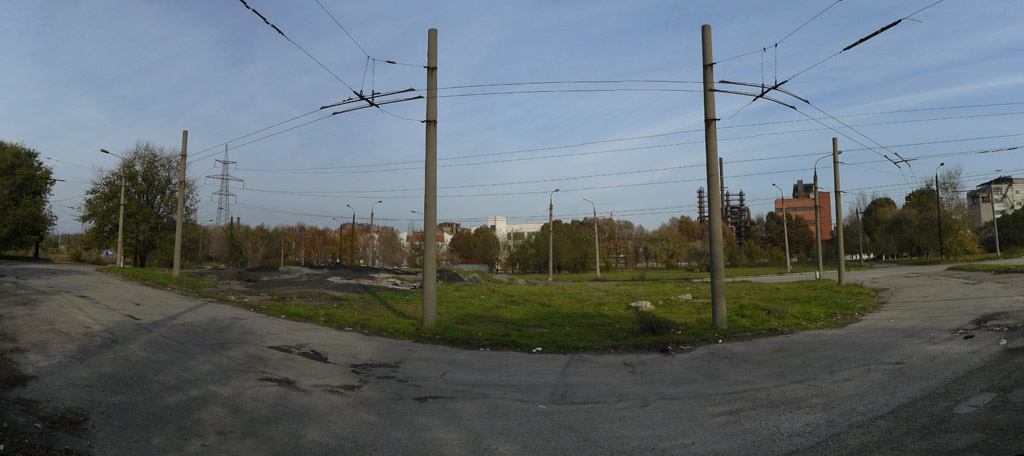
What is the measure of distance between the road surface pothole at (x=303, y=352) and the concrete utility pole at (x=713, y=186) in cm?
957

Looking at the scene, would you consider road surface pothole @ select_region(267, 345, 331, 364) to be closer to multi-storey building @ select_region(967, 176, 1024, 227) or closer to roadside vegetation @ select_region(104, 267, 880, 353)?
roadside vegetation @ select_region(104, 267, 880, 353)

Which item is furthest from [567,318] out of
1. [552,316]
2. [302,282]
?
[302,282]

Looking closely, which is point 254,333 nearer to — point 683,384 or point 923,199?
Result: point 683,384

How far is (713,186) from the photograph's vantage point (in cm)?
1327

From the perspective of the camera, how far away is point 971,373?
7.01 metres

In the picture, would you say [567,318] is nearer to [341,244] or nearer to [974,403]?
[974,403]

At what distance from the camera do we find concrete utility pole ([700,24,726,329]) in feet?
43.4

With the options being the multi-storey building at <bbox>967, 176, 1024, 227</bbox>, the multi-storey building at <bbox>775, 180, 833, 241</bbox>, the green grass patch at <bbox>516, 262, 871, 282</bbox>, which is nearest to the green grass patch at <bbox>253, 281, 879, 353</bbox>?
the green grass patch at <bbox>516, 262, 871, 282</bbox>

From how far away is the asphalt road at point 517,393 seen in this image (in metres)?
5.12

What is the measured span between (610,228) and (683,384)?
3767 inches

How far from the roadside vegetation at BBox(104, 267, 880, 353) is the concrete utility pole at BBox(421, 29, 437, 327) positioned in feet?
2.57

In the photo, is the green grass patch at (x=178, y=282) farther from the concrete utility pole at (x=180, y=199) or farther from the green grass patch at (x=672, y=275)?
the green grass patch at (x=672, y=275)

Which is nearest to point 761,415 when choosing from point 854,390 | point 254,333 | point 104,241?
point 854,390

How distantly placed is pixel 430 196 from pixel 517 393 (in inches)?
298
